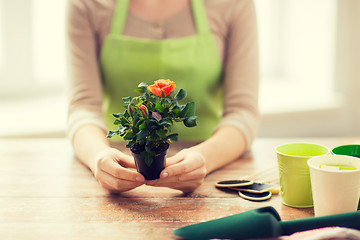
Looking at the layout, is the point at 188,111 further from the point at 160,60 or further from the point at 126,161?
the point at 160,60

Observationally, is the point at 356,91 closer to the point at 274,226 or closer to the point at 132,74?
the point at 132,74

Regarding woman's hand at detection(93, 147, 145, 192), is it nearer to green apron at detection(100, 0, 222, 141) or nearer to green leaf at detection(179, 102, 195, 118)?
green leaf at detection(179, 102, 195, 118)

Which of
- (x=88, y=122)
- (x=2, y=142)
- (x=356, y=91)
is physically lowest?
(x=356, y=91)

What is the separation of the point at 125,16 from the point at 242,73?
42 centimetres

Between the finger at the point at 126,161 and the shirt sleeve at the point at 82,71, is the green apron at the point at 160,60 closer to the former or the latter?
the shirt sleeve at the point at 82,71

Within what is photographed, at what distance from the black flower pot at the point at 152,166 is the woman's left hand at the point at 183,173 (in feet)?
0.03

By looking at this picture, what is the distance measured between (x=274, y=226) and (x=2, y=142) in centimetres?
102

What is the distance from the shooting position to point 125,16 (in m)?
1.50

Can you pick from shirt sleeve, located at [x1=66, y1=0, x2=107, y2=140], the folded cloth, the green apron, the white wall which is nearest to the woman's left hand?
the folded cloth

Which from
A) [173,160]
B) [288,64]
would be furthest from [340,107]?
[173,160]

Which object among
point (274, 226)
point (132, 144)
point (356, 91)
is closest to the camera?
point (274, 226)

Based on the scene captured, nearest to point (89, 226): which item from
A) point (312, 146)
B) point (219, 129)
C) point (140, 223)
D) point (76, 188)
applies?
point (140, 223)

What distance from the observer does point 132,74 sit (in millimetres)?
1512

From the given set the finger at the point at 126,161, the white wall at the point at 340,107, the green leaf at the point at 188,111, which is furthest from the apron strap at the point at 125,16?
the white wall at the point at 340,107
